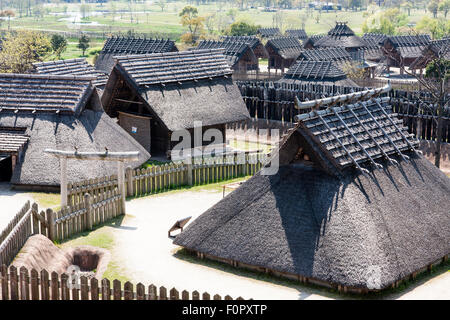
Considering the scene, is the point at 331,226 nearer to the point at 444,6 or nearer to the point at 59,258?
the point at 59,258

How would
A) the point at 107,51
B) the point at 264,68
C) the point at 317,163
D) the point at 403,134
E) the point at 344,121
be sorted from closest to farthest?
the point at 317,163, the point at 344,121, the point at 403,134, the point at 107,51, the point at 264,68

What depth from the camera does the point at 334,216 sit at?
15.8 meters

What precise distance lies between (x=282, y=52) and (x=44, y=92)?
41873 millimetres

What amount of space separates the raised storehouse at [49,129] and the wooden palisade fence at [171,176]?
1.01 m

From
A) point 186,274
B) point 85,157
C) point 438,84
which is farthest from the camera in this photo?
point 438,84

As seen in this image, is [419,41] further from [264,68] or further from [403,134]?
[403,134]

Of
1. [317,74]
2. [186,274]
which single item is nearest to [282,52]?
[317,74]

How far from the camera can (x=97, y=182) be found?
21.7 metres

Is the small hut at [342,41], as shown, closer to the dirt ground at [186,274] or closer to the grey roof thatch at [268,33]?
the grey roof thatch at [268,33]

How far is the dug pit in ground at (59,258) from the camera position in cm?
1574

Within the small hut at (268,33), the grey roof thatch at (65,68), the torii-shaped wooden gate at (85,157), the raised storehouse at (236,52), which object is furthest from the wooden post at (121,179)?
the small hut at (268,33)

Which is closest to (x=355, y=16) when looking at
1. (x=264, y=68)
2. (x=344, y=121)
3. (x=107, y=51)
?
(x=264, y=68)

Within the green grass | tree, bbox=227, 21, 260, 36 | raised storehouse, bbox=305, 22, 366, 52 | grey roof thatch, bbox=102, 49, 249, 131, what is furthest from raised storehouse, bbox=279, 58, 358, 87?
tree, bbox=227, 21, 260, 36
